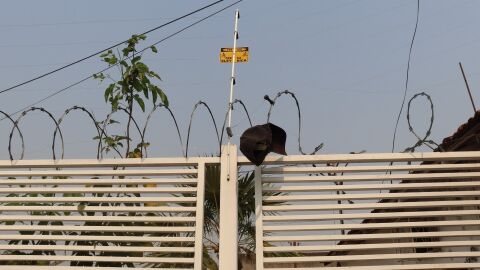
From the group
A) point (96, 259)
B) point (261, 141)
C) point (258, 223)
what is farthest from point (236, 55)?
point (96, 259)

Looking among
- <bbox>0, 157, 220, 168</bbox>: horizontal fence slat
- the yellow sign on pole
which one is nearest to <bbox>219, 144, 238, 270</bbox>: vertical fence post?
<bbox>0, 157, 220, 168</bbox>: horizontal fence slat

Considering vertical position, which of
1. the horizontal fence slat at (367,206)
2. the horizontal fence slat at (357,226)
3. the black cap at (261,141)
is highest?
the black cap at (261,141)

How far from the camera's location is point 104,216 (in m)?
3.05

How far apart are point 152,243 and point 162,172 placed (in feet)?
1.74

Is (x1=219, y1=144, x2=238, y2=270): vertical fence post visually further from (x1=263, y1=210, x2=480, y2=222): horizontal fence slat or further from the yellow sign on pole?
the yellow sign on pole

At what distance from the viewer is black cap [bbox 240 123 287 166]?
298 cm

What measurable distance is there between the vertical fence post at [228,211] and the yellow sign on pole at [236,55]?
0.87 meters

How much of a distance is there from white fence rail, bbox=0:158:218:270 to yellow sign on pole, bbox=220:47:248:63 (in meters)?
1.02

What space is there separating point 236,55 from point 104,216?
5.67 ft

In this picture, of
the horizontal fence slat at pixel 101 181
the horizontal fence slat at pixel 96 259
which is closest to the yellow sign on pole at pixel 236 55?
the horizontal fence slat at pixel 101 181

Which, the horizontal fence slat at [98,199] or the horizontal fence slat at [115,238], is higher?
the horizontal fence slat at [98,199]

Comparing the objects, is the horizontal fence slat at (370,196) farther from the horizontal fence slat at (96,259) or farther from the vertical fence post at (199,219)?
the horizontal fence slat at (96,259)

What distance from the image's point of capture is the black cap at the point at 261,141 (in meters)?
2.98

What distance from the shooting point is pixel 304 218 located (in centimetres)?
293
